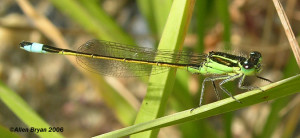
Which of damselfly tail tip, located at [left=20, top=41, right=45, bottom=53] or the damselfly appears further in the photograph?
damselfly tail tip, located at [left=20, top=41, right=45, bottom=53]

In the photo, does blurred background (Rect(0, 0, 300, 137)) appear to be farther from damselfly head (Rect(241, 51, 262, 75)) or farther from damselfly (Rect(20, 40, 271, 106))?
damselfly head (Rect(241, 51, 262, 75))

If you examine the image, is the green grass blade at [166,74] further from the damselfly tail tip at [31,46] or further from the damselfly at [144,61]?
the damselfly tail tip at [31,46]

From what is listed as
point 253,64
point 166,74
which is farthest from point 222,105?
point 253,64

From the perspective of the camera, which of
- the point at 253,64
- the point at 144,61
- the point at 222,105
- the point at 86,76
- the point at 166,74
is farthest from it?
the point at 86,76

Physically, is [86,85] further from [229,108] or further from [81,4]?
[229,108]

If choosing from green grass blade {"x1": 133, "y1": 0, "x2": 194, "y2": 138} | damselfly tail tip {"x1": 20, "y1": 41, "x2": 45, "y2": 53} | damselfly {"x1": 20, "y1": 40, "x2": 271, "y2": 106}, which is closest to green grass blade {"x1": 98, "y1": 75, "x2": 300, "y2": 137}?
green grass blade {"x1": 133, "y1": 0, "x2": 194, "y2": 138}

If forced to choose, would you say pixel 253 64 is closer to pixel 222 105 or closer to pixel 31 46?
pixel 222 105
